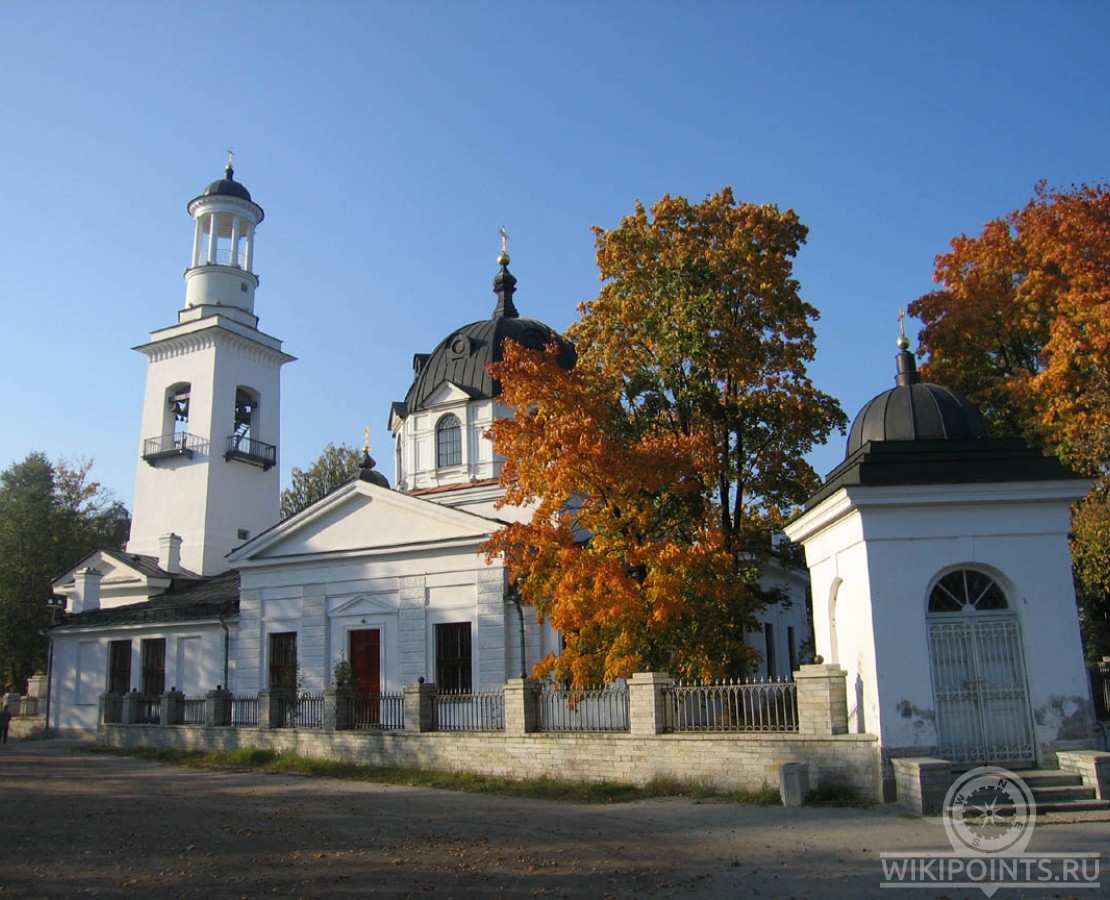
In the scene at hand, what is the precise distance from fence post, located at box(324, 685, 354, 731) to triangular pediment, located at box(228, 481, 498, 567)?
428 centimetres

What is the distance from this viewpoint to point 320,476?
185ft

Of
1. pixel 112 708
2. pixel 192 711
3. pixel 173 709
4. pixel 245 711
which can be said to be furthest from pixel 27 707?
pixel 245 711

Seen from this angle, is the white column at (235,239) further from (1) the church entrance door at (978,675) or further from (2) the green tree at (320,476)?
(1) the church entrance door at (978,675)

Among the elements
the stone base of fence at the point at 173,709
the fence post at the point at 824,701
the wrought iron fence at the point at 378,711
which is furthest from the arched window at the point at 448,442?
the fence post at the point at 824,701

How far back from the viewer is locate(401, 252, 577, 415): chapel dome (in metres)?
31.5

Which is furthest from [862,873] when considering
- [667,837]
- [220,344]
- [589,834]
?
[220,344]

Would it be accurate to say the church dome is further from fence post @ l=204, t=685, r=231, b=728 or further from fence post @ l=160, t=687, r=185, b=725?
fence post @ l=160, t=687, r=185, b=725

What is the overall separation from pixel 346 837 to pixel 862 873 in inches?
243

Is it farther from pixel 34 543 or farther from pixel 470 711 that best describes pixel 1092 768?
pixel 34 543

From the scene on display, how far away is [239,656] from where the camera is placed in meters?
26.5

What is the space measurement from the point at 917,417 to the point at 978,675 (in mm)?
3942

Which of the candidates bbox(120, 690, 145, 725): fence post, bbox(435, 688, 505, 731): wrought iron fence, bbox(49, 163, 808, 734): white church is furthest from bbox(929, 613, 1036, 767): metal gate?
bbox(120, 690, 145, 725): fence post

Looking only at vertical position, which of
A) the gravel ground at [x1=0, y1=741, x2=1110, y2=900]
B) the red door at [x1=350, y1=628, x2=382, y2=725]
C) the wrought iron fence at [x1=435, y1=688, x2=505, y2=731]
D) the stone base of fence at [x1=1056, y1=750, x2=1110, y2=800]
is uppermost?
the red door at [x1=350, y1=628, x2=382, y2=725]

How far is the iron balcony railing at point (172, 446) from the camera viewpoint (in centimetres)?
3559
